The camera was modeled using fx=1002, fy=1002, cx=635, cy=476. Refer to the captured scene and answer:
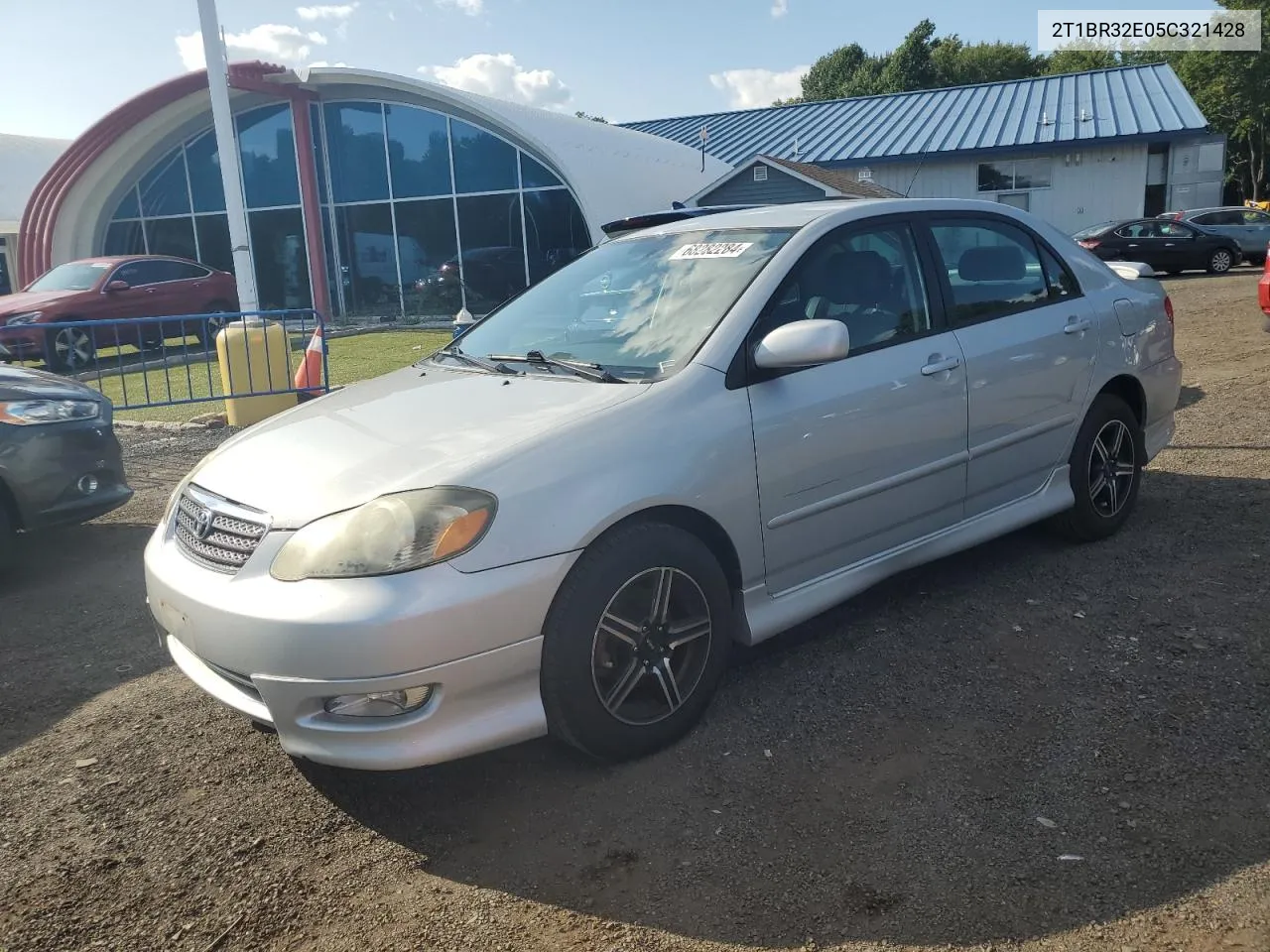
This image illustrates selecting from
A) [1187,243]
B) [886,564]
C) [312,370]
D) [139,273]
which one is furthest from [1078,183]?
[886,564]

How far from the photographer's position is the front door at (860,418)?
343 centimetres

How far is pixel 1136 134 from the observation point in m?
25.1

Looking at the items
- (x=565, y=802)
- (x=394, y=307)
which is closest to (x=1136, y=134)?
(x=394, y=307)

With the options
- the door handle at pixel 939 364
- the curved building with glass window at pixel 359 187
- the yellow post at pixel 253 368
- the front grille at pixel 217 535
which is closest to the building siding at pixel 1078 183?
the curved building with glass window at pixel 359 187

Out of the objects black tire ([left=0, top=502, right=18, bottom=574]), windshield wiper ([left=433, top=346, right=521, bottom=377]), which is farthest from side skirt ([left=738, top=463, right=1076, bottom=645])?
black tire ([left=0, top=502, right=18, bottom=574])

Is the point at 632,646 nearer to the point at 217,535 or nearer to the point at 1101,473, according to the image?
the point at 217,535

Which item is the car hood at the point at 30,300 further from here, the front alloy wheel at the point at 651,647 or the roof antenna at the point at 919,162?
the roof antenna at the point at 919,162

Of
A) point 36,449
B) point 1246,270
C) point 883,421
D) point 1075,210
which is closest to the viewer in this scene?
point 883,421

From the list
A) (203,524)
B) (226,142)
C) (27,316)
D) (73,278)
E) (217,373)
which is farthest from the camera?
(73,278)

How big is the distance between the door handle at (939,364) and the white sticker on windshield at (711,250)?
832 millimetres

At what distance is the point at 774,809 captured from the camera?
2.86m

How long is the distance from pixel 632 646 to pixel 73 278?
52.8 ft

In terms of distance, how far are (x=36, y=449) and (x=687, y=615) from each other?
3811mm

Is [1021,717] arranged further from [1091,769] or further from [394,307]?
[394,307]
